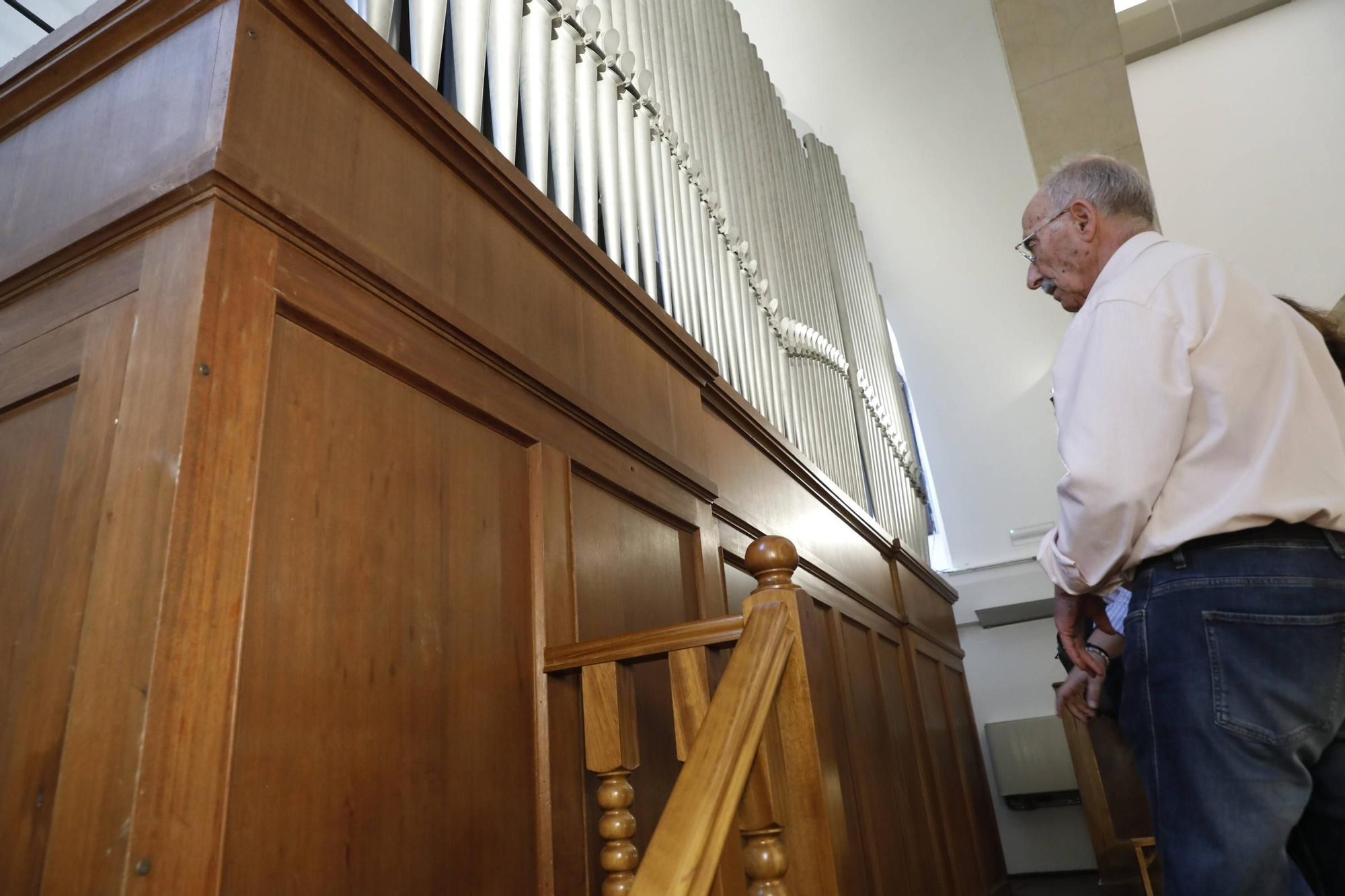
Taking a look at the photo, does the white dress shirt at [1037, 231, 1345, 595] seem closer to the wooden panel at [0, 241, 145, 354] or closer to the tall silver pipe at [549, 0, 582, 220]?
the tall silver pipe at [549, 0, 582, 220]

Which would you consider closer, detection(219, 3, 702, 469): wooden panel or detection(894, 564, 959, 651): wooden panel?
detection(219, 3, 702, 469): wooden panel

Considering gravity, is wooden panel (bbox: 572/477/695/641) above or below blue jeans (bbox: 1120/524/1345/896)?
above

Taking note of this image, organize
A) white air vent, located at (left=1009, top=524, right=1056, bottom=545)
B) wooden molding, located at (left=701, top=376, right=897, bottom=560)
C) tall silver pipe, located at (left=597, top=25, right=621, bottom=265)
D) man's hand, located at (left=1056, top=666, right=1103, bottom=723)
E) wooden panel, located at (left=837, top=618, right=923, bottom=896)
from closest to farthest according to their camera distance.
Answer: man's hand, located at (left=1056, top=666, right=1103, bottom=723), tall silver pipe, located at (left=597, top=25, right=621, bottom=265), wooden molding, located at (left=701, top=376, right=897, bottom=560), wooden panel, located at (left=837, top=618, right=923, bottom=896), white air vent, located at (left=1009, top=524, right=1056, bottom=545)

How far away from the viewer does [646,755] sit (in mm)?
1752

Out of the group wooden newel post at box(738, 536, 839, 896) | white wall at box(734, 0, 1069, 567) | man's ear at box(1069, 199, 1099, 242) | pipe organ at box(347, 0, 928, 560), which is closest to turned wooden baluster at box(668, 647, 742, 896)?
wooden newel post at box(738, 536, 839, 896)

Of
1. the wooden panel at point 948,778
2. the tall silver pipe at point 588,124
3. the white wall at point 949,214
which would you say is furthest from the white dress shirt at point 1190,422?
the white wall at point 949,214

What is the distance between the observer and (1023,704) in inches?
242

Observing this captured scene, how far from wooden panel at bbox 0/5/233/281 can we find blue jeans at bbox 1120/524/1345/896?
146 centimetres

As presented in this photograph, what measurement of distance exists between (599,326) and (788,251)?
213 cm

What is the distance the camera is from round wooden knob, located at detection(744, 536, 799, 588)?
54.8 inches

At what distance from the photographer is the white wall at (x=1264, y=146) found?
498cm

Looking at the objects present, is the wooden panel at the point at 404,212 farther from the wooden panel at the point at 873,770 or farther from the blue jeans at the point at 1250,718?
the wooden panel at the point at 873,770

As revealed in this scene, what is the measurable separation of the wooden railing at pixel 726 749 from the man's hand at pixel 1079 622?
0.55 meters

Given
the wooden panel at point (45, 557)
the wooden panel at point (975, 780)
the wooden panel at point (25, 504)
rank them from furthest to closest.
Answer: the wooden panel at point (975, 780) < the wooden panel at point (25, 504) < the wooden panel at point (45, 557)
